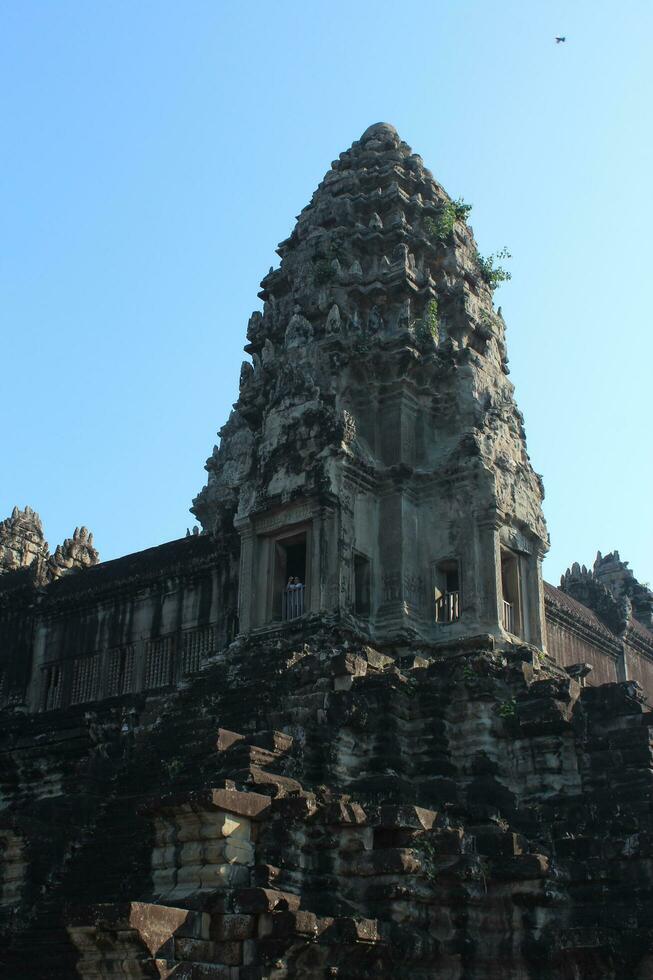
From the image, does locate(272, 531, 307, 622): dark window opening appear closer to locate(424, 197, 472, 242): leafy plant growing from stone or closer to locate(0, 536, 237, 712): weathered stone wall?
locate(0, 536, 237, 712): weathered stone wall

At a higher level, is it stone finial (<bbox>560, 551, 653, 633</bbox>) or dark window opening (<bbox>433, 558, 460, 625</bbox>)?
stone finial (<bbox>560, 551, 653, 633</bbox>)

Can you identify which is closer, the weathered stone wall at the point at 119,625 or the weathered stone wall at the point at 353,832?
the weathered stone wall at the point at 353,832

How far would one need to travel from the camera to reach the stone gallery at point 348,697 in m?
14.6

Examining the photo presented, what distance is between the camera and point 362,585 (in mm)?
22859

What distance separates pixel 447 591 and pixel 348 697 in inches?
217

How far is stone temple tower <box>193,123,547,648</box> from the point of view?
22547 mm

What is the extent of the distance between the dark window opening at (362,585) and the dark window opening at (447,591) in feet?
4.17

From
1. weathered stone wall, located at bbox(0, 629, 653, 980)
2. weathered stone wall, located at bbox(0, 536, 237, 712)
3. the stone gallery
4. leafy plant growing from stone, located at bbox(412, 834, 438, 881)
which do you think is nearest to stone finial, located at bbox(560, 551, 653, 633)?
the stone gallery

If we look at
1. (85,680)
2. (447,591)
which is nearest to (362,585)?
(447,591)

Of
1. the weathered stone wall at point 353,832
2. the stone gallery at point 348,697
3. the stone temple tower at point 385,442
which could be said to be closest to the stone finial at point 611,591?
the stone gallery at point 348,697

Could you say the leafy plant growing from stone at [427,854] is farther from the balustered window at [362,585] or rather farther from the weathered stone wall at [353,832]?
the balustered window at [362,585]

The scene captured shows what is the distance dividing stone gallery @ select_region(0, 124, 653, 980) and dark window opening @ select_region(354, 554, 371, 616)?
56 millimetres

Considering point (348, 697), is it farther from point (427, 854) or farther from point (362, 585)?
point (362, 585)

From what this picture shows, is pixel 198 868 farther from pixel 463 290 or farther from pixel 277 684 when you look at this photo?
pixel 463 290
